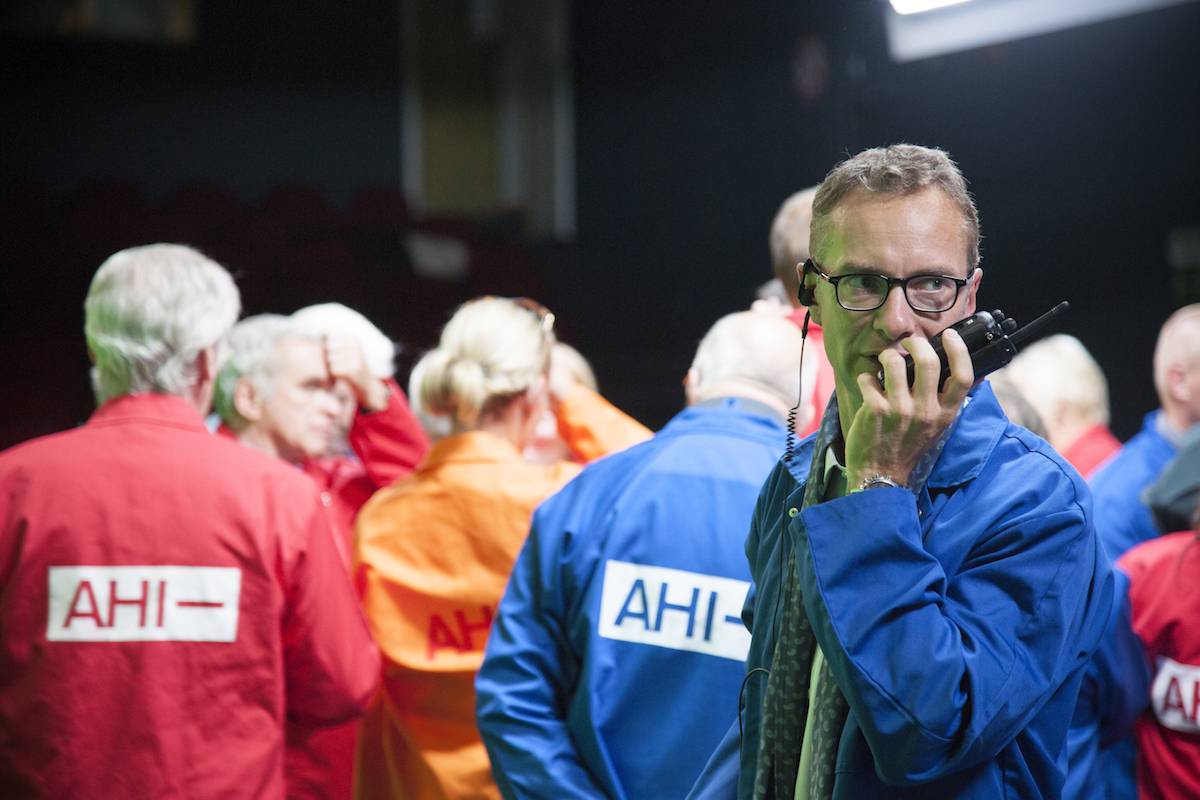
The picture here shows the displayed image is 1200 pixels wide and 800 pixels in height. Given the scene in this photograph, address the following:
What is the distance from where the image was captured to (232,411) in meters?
2.93

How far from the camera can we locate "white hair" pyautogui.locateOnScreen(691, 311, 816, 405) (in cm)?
201

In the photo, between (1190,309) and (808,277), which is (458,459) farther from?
(1190,309)

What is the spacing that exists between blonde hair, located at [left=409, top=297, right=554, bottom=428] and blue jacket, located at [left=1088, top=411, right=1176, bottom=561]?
1793mm

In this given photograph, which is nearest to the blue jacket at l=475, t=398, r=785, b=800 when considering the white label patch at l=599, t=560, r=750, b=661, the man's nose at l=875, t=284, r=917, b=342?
the white label patch at l=599, t=560, r=750, b=661

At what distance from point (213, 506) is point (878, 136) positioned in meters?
1.24

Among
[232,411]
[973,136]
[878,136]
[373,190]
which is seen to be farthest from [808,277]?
[373,190]

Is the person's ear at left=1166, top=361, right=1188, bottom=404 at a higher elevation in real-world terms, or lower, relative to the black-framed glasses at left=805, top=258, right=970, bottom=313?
lower

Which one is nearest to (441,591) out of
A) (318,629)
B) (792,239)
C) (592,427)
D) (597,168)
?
(318,629)

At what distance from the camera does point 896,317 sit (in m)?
1.04

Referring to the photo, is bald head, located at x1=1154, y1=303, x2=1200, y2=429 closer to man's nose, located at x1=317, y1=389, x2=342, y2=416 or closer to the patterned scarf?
man's nose, located at x1=317, y1=389, x2=342, y2=416

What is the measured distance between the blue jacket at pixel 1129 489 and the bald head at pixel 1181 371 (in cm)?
9

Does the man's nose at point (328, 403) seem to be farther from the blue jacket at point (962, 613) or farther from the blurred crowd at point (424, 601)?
the blue jacket at point (962, 613)

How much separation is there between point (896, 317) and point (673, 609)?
0.91m

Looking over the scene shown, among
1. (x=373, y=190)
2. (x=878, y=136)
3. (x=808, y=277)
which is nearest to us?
(x=808, y=277)
